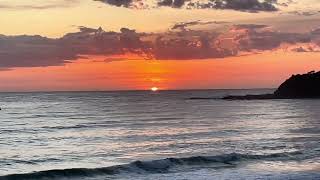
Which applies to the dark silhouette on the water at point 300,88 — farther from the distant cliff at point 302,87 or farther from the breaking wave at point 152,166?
the breaking wave at point 152,166

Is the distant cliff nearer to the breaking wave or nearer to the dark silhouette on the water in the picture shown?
the dark silhouette on the water

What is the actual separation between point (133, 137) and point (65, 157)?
1344cm

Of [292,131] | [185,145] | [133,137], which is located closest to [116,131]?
[133,137]

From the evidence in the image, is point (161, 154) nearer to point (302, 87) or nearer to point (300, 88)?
point (302, 87)

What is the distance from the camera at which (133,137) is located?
4919 cm

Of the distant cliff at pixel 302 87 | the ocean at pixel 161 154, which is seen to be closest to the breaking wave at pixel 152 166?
the ocean at pixel 161 154

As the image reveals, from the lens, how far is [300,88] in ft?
590

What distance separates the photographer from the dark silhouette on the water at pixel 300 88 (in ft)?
571

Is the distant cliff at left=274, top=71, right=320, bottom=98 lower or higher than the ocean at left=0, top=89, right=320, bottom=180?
lower

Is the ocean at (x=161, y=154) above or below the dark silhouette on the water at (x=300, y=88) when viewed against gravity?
above

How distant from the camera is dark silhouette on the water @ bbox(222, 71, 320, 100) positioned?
174 metres

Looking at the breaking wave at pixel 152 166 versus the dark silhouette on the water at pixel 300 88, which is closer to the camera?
the breaking wave at pixel 152 166

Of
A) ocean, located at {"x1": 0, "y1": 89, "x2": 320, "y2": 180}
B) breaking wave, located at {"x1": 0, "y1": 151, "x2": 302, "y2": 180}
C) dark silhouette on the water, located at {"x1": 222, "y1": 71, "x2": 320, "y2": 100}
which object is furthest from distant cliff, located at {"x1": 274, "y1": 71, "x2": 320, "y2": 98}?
breaking wave, located at {"x1": 0, "y1": 151, "x2": 302, "y2": 180}

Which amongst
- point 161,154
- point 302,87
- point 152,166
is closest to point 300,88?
point 302,87
